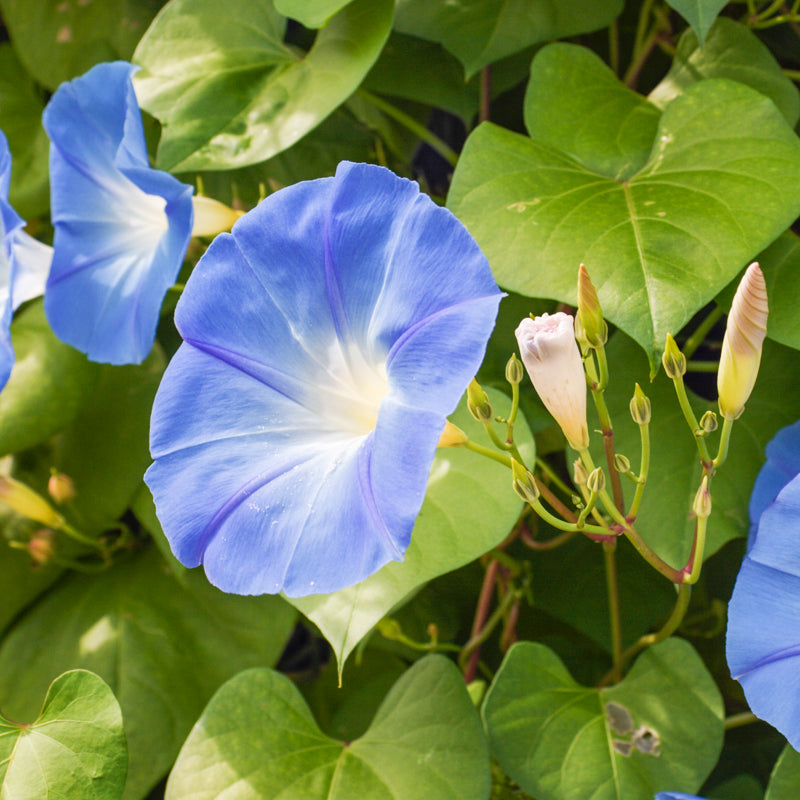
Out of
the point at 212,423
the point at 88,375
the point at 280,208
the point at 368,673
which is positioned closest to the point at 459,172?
the point at 280,208

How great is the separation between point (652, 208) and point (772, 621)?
1.15 feet

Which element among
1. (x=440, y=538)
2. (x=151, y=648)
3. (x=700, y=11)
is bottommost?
(x=151, y=648)

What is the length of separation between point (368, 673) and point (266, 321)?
734 millimetres

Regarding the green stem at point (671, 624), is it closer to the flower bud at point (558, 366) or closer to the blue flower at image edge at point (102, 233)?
the flower bud at point (558, 366)

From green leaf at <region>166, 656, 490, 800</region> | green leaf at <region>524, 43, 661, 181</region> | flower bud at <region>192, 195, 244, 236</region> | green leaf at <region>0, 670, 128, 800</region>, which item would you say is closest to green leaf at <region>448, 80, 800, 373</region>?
green leaf at <region>524, 43, 661, 181</region>

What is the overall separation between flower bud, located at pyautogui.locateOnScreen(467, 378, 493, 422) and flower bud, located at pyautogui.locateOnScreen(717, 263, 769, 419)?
0.16 meters

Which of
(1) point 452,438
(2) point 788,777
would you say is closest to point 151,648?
(1) point 452,438

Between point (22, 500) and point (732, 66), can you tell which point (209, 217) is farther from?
point (732, 66)

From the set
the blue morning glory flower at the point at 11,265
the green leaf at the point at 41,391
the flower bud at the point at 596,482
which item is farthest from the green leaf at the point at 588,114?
→ the green leaf at the point at 41,391

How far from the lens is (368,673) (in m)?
1.23

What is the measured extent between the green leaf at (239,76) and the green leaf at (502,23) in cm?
8

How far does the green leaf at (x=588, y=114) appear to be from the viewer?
0.86 metres

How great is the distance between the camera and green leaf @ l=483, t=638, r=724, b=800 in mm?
735

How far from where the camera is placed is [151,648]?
42.8 inches
